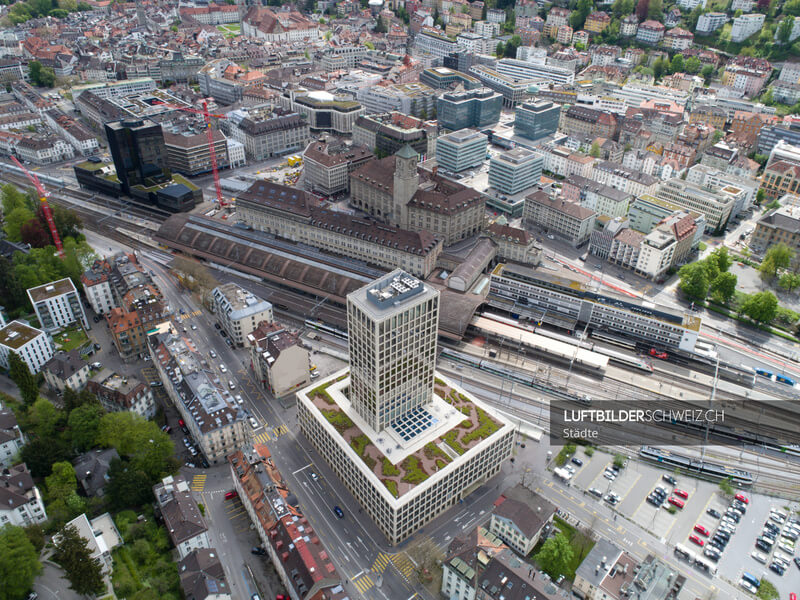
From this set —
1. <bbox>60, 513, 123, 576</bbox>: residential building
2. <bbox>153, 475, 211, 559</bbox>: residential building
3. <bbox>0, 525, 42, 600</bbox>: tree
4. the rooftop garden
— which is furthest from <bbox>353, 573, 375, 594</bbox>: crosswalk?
<bbox>0, 525, 42, 600</bbox>: tree

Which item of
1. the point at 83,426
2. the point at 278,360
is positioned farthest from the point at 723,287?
the point at 83,426

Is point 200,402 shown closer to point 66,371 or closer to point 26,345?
point 66,371

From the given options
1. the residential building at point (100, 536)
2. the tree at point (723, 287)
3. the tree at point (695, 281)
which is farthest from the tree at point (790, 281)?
the residential building at point (100, 536)

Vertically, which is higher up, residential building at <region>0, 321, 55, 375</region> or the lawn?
residential building at <region>0, 321, 55, 375</region>

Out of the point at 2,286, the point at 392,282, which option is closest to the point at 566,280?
the point at 392,282

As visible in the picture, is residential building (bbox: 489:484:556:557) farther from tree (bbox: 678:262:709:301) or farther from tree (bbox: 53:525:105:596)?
tree (bbox: 678:262:709:301)

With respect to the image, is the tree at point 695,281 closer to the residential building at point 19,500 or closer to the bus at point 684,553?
the bus at point 684,553

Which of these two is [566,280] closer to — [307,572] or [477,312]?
[477,312]
